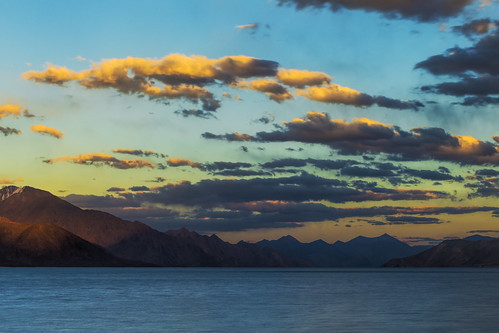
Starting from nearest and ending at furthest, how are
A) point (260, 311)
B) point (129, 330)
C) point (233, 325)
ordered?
1. point (129, 330)
2. point (233, 325)
3. point (260, 311)

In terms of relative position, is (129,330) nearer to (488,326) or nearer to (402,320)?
(402,320)

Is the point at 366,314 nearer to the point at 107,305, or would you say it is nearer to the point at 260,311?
the point at 260,311

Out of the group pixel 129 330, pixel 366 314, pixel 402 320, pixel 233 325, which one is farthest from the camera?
pixel 366 314

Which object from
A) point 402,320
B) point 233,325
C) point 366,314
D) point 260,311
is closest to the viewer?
point 233,325

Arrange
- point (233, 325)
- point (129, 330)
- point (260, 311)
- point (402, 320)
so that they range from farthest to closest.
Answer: point (260, 311)
point (402, 320)
point (233, 325)
point (129, 330)

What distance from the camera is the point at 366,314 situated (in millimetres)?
86062

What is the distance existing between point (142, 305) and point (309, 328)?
140 feet

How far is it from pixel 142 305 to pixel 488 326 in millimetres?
53917

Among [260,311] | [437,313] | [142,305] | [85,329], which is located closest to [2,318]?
[85,329]

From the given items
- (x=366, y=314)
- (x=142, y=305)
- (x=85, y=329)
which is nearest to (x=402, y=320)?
(x=366, y=314)

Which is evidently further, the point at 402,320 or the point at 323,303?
the point at 323,303

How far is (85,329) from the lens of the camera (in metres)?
69.4

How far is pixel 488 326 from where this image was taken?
7069 centimetres

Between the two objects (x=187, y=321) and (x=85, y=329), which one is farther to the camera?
(x=187, y=321)
